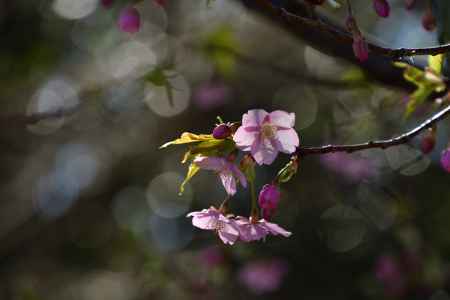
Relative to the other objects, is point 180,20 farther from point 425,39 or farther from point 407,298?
point 407,298

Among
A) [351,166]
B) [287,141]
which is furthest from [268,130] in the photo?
[351,166]

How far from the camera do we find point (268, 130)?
1279 millimetres

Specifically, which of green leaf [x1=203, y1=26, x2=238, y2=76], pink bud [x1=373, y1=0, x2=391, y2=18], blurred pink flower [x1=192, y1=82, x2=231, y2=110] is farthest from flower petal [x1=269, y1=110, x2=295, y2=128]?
blurred pink flower [x1=192, y1=82, x2=231, y2=110]

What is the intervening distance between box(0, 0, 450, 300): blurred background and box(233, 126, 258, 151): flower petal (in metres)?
0.97

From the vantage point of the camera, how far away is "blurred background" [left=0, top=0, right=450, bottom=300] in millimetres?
3018

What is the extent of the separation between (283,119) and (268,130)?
0.04 m

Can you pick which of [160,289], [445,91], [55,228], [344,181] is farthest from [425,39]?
[55,228]

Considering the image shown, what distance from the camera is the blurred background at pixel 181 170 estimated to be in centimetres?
302

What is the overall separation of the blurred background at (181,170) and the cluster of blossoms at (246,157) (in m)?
0.92

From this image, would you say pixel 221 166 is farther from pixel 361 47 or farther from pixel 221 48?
pixel 221 48

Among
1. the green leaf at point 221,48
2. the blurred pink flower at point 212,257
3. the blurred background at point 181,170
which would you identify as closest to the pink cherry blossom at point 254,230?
the blurred background at point 181,170

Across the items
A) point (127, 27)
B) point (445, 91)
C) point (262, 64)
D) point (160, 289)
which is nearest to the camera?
point (445, 91)

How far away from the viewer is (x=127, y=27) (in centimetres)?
193

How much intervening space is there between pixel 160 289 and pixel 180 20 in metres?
1.28
